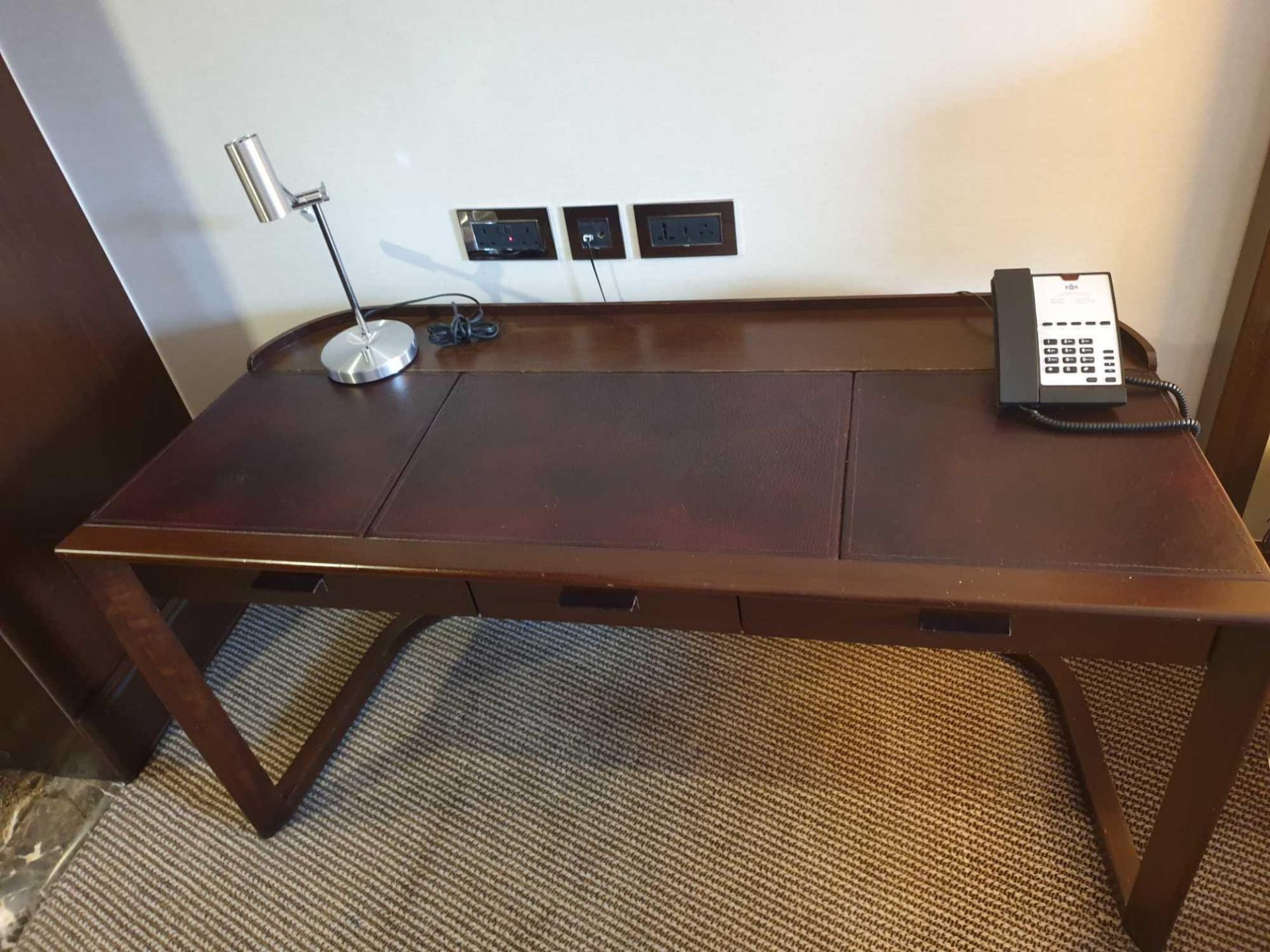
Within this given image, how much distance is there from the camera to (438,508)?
117 cm

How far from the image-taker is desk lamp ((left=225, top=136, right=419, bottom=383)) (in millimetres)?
1229

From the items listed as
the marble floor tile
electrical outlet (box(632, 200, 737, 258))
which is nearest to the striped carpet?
the marble floor tile

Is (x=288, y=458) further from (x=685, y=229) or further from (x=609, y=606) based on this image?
(x=685, y=229)

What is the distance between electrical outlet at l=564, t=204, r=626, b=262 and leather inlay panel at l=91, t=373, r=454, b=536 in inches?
12.5

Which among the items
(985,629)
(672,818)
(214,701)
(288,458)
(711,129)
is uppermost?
(711,129)

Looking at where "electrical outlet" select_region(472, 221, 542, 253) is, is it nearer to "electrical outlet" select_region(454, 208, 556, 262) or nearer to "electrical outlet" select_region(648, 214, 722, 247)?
"electrical outlet" select_region(454, 208, 556, 262)

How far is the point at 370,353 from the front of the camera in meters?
1.45

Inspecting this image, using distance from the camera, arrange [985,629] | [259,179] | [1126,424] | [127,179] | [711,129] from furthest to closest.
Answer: [127,179], [711,129], [259,179], [1126,424], [985,629]

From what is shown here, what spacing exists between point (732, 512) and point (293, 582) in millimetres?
586

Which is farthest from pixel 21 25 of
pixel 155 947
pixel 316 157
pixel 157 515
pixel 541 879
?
pixel 541 879

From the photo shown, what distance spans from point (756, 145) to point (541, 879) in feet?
3.94

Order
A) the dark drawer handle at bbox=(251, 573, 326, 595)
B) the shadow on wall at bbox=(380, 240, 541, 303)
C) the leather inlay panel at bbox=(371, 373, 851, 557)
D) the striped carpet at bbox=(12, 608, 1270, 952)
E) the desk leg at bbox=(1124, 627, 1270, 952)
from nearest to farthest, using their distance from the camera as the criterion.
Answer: the desk leg at bbox=(1124, 627, 1270, 952) → the leather inlay panel at bbox=(371, 373, 851, 557) → the dark drawer handle at bbox=(251, 573, 326, 595) → the striped carpet at bbox=(12, 608, 1270, 952) → the shadow on wall at bbox=(380, 240, 541, 303)

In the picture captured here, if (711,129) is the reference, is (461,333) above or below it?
below

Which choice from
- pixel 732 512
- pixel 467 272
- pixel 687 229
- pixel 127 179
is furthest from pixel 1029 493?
pixel 127 179
